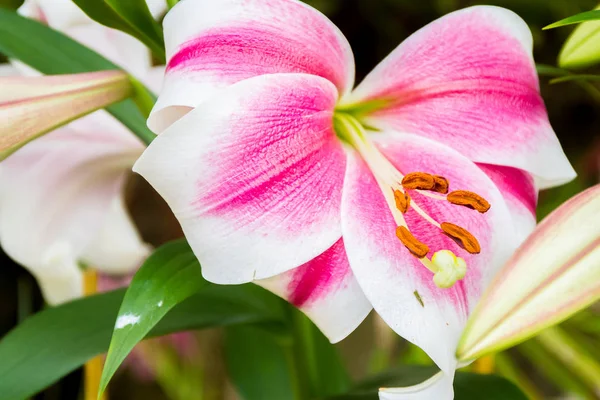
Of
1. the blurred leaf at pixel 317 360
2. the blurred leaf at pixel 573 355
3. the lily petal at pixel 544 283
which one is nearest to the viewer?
the lily petal at pixel 544 283

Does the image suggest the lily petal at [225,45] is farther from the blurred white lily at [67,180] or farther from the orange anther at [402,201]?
the blurred white lily at [67,180]

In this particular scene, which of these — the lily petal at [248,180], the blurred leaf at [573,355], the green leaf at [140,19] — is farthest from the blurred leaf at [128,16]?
the blurred leaf at [573,355]

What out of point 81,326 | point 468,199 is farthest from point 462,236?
point 81,326

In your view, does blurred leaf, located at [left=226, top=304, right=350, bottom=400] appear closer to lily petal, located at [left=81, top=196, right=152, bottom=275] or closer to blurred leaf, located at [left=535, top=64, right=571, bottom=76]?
lily petal, located at [left=81, top=196, right=152, bottom=275]

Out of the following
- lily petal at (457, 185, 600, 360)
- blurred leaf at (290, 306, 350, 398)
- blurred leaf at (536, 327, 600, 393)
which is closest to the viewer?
lily petal at (457, 185, 600, 360)

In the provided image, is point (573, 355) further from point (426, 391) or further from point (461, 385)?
point (426, 391)

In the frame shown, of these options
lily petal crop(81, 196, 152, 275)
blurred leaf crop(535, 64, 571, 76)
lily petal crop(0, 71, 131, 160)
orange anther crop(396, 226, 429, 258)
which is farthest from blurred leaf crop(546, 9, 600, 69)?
lily petal crop(81, 196, 152, 275)
